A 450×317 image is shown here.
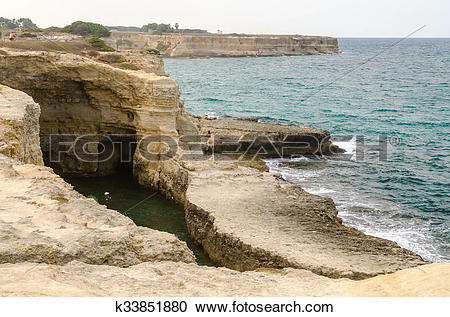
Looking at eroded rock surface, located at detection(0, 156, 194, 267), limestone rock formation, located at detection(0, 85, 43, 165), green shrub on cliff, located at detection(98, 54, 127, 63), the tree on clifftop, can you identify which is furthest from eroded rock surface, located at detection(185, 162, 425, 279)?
the tree on clifftop

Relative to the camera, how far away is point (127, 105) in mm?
24828

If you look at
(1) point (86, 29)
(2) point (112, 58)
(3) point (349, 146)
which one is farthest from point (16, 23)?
(3) point (349, 146)

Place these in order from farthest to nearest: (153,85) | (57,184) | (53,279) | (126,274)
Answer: (153,85) < (57,184) < (126,274) < (53,279)

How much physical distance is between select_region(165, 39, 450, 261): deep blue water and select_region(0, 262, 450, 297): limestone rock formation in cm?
1077

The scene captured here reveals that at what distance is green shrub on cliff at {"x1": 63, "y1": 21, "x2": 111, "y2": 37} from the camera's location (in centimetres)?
5622

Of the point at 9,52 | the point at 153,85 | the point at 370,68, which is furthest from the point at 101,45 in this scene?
the point at 370,68

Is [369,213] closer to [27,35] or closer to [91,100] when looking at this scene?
[91,100]

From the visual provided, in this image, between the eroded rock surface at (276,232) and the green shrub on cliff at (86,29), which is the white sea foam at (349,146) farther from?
the green shrub on cliff at (86,29)

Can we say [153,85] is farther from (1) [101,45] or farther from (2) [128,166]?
(1) [101,45]

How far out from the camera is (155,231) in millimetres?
10445

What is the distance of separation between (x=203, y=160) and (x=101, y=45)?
18.5m

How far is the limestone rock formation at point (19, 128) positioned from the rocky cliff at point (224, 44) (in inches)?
3502

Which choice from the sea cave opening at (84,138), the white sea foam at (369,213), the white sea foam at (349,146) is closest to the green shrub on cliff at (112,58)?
the sea cave opening at (84,138)

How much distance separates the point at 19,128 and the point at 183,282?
9.09 meters
